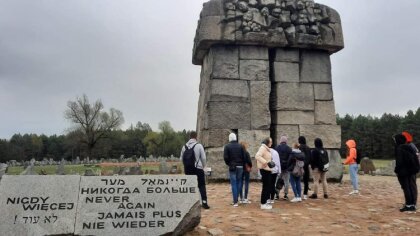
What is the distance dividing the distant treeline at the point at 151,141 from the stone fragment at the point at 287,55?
43.4 meters

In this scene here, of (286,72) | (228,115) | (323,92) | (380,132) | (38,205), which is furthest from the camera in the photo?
(380,132)

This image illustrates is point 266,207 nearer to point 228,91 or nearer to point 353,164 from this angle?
point 353,164

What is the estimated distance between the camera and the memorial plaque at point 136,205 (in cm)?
500

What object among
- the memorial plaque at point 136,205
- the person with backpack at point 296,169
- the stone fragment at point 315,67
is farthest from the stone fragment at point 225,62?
the memorial plaque at point 136,205

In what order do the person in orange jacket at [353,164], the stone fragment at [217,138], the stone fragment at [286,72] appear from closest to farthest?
the person in orange jacket at [353,164] → the stone fragment at [217,138] → the stone fragment at [286,72]

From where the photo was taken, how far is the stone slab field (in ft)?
16.0

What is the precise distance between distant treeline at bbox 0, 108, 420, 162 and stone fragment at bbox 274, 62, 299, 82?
43494 mm

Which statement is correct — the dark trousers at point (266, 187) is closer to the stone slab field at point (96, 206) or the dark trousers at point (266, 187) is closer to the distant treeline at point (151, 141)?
the stone slab field at point (96, 206)

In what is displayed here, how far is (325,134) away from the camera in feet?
37.8

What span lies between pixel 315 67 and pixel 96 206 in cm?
893

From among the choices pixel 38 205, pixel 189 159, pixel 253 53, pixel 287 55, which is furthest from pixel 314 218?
pixel 287 55

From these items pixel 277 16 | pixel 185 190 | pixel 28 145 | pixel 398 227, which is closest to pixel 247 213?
pixel 185 190

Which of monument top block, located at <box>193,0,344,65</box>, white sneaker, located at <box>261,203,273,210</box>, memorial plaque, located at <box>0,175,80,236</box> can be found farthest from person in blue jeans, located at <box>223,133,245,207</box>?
monument top block, located at <box>193,0,344,65</box>

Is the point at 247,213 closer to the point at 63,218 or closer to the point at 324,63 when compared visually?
the point at 63,218
